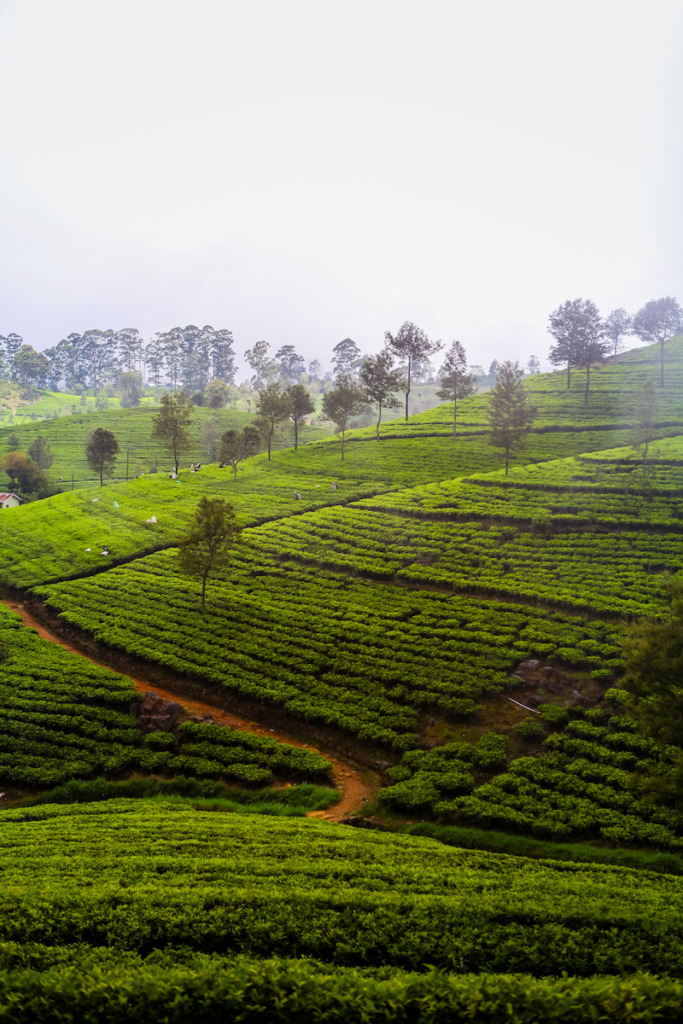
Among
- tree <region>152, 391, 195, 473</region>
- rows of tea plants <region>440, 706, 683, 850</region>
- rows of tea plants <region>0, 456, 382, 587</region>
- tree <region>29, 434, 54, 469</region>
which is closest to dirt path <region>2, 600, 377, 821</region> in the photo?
rows of tea plants <region>440, 706, 683, 850</region>

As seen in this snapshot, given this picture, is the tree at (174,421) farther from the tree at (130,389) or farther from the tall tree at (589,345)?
the tree at (130,389)

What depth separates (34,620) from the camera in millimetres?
31734

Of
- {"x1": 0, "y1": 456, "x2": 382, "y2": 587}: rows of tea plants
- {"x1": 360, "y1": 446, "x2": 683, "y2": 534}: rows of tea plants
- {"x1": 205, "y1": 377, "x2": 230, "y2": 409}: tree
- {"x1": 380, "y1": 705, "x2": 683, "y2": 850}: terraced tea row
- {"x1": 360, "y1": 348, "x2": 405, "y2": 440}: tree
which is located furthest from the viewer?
{"x1": 205, "y1": 377, "x2": 230, "y2": 409}: tree

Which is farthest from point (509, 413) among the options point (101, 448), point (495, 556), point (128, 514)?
point (101, 448)

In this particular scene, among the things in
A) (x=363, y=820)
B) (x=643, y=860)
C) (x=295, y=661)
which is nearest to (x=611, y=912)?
(x=643, y=860)

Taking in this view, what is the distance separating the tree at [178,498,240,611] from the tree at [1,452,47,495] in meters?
46.9

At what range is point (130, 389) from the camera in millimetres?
143875

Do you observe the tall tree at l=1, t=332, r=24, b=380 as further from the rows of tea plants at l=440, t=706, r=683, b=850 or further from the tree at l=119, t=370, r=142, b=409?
the rows of tea plants at l=440, t=706, r=683, b=850

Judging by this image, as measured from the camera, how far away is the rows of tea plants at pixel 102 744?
60.8 feet

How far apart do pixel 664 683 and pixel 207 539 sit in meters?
22.7

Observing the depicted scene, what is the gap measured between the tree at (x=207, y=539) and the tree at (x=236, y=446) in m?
30.9

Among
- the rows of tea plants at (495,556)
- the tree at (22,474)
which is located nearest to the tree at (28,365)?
the tree at (22,474)

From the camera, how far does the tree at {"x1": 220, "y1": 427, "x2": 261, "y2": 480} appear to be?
61812 millimetres

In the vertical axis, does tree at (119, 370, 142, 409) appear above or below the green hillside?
above
